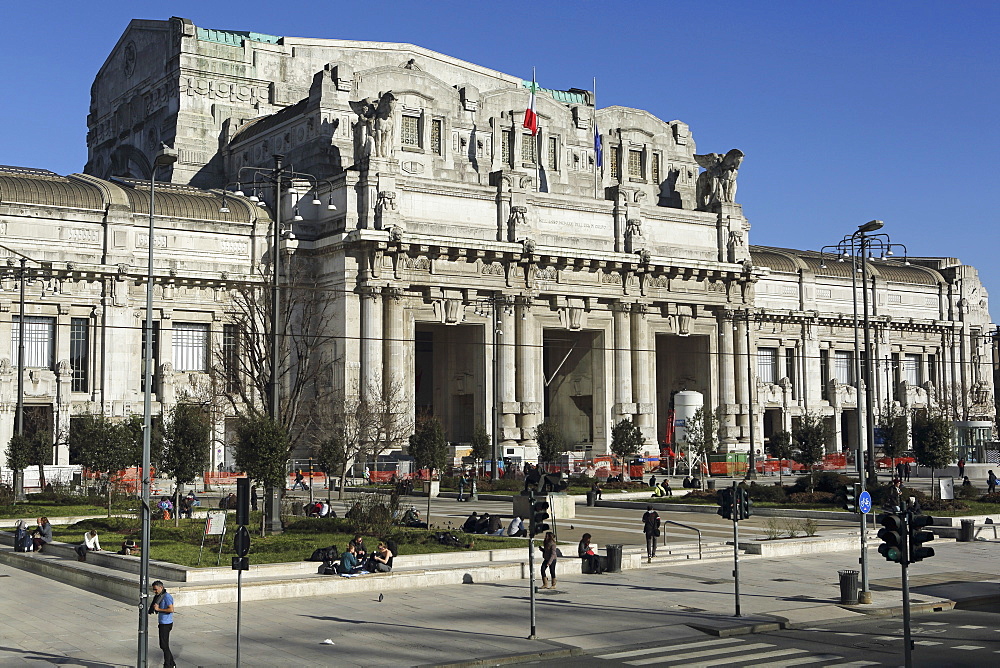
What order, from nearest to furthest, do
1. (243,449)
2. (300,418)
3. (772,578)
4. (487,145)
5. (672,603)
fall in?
(672,603) → (772,578) → (243,449) → (300,418) → (487,145)

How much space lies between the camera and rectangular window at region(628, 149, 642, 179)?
96188mm

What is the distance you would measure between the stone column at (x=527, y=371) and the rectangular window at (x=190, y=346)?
19.4m

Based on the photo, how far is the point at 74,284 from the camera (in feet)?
220

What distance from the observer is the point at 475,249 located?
73.7m

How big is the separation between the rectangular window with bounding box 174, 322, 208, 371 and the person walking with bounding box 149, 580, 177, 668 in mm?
50318

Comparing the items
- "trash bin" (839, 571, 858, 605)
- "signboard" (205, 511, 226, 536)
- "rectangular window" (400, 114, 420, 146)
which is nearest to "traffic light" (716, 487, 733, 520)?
"trash bin" (839, 571, 858, 605)

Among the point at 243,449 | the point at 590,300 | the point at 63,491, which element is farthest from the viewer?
the point at 590,300

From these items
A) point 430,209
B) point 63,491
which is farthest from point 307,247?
point 63,491

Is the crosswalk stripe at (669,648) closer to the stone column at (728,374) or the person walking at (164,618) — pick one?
the person walking at (164,618)

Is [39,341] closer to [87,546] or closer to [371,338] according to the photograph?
[371,338]

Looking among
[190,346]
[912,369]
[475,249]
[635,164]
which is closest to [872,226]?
[475,249]

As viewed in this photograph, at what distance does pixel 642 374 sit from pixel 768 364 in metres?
19.8

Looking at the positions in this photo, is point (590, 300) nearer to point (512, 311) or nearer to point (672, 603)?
point (512, 311)

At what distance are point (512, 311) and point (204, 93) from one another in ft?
96.6
